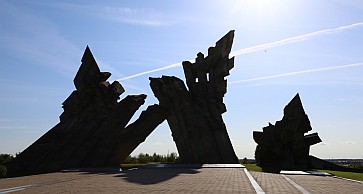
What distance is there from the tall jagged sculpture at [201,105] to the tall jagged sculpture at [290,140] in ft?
14.0

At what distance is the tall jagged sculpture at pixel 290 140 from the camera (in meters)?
24.1

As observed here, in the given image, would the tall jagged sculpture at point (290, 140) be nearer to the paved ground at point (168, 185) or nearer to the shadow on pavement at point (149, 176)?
the shadow on pavement at point (149, 176)

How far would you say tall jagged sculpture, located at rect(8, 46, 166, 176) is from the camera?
63.9ft

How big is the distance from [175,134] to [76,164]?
21.4 feet

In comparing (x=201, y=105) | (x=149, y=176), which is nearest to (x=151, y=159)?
(x=201, y=105)

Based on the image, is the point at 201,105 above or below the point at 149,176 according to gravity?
above

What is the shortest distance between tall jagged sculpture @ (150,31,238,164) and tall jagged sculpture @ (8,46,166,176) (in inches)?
45.6

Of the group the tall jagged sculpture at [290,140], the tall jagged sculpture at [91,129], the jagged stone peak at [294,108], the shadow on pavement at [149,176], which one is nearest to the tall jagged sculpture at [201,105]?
the tall jagged sculpture at [91,129]

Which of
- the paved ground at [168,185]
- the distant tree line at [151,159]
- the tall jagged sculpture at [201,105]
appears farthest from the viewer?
the distant tree line at [151,159]

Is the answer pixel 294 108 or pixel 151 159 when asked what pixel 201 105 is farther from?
pixel 151 159

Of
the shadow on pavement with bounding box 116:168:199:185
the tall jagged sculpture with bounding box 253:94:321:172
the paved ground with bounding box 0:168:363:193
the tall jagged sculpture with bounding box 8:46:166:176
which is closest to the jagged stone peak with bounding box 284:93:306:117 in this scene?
the tall jagged sculpture with bounding box 253:94:321:172

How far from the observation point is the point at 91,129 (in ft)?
69.7

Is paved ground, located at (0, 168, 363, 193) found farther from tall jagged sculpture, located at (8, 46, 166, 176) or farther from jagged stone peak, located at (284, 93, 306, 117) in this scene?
jagged stone peak, located at (284, 93, 306, 117)

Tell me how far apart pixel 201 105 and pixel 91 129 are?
6768 mm
